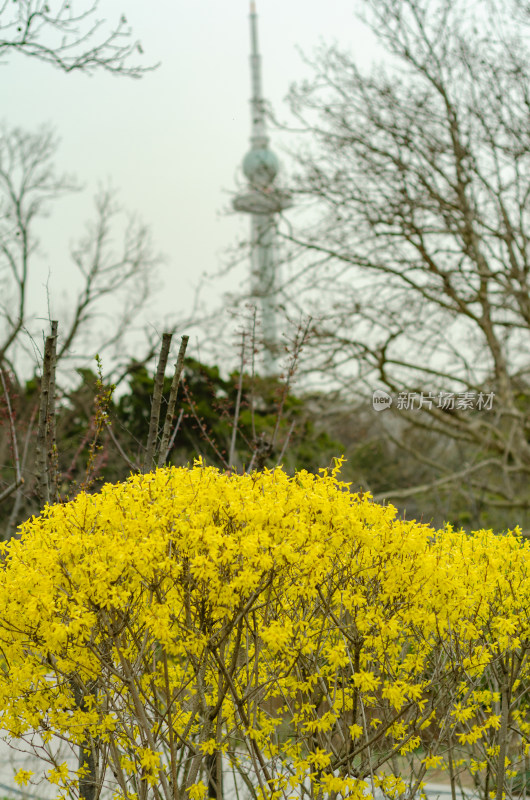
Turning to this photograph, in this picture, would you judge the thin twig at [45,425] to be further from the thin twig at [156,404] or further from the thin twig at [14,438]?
the thin twig at [156,404]

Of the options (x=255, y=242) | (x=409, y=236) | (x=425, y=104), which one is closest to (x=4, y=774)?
(x=255, y=242)

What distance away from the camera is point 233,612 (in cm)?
355

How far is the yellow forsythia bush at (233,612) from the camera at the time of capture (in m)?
3.32

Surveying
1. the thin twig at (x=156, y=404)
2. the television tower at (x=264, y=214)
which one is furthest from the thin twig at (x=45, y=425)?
the television tower at (x=264, y=214)

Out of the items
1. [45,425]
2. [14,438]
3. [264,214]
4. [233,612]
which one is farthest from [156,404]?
[264,214]

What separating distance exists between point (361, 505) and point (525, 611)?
1.45 m

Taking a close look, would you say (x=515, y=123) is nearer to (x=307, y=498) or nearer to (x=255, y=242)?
(x=255, y=242)

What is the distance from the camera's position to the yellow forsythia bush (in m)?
3.32

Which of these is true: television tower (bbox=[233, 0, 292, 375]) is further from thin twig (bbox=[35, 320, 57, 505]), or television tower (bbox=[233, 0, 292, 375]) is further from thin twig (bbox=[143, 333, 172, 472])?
thin twig (bbox=[35, 320, 57, 505])

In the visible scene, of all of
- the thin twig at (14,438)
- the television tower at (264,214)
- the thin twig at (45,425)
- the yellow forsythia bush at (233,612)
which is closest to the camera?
the yellow forsythia bush at (233,612)

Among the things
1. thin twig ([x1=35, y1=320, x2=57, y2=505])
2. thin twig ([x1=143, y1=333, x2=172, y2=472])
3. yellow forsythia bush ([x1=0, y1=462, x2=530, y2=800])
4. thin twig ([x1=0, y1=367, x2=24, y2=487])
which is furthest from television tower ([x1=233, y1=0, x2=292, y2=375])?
yellow forsythia bush ([x1=0, y1=462, x2=530, y2=800])

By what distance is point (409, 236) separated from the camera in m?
9.86

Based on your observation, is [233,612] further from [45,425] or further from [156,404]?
[45,425]

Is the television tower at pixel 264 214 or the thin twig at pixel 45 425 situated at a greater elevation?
the television tower at pixel 264 214
